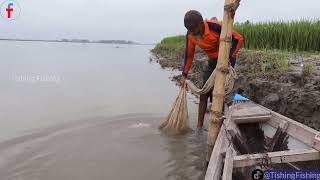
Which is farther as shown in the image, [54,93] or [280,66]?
[54,93]

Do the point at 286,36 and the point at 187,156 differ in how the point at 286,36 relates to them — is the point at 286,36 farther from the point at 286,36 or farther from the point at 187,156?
the point at 187,156

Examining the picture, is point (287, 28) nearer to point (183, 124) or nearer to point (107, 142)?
point (183, 124)

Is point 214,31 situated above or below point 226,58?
above

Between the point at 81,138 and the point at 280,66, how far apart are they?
3800 mm

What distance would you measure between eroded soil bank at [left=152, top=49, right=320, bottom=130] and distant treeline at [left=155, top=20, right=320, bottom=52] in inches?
92.2

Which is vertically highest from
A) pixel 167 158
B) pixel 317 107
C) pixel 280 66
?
pixel 280 66

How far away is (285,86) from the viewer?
5.53 meters

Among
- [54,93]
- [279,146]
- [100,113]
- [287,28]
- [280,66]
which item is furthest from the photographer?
[287,28]

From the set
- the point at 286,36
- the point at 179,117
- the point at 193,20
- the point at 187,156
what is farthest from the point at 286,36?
the point at 187,156

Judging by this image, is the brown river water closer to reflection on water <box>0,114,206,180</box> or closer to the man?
reflection on water <box>0,114,206,180</box>

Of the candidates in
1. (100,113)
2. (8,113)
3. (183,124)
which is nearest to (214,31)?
(183,124)

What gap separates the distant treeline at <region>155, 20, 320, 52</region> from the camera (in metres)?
10.0

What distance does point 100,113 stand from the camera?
7184mm

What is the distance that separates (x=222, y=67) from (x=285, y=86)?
2058 mm
